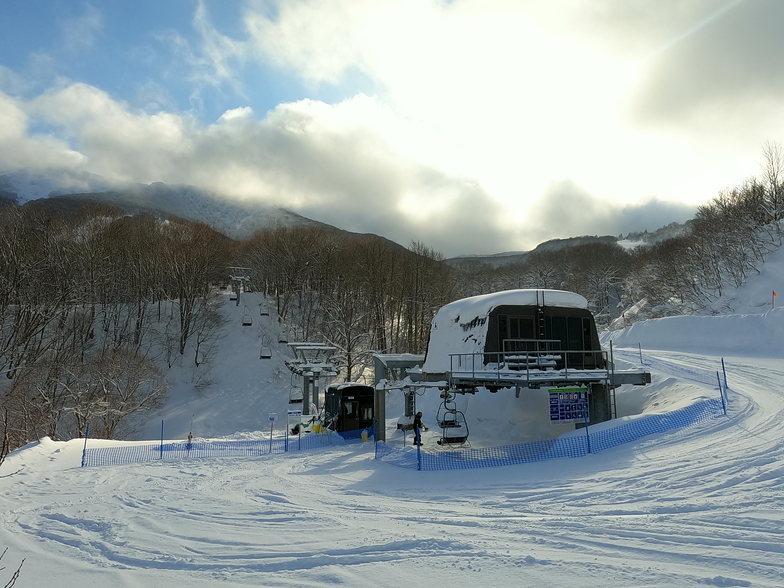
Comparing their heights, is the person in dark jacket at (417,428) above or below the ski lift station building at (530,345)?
below

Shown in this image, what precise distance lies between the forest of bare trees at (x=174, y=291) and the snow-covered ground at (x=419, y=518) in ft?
62.4

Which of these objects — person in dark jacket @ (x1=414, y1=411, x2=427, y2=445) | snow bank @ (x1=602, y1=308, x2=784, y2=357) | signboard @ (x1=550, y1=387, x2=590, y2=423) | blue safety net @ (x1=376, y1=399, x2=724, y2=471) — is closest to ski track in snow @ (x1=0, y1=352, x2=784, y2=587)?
blue safety net @ (x1=376, y1=399, x2=724, y2=471)

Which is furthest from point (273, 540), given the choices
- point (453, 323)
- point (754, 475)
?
point (453, 323)

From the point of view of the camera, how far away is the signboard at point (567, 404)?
730 inches

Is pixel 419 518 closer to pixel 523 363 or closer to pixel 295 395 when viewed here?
pixel 523 363

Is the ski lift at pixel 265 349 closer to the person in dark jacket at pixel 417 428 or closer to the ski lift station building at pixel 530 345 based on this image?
the ski lift station building at pixel 530 345

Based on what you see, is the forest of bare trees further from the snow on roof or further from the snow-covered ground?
the snow on roof

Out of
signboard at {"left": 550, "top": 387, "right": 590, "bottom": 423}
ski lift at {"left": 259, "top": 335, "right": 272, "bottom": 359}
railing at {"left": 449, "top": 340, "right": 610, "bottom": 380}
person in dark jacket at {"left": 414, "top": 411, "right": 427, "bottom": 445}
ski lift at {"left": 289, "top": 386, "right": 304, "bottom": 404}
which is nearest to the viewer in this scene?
person in dark jacket at {"left": 414, "top": 411, "right": 427, "bottom": 445}

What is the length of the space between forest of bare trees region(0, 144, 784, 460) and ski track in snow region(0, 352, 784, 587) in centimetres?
2431

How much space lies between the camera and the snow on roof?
22.4 meters

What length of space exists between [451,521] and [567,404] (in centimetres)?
1107

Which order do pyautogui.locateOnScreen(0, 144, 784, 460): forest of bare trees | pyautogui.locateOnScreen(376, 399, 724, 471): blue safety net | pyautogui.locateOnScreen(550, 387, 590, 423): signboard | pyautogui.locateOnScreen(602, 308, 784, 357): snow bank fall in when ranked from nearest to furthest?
pyautogui.locateOnScreen(376, 399, 724, 471): blue safety net < pyautogui.locateOnScreen(550, 387, 590, 423): signboard < pyautogui.locateOnScreen(602, 308, 784, 357): snow bank < pyautogui.locateOnScreen(0, 144, 784, 460): forest of bare trees

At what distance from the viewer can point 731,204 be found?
65.9 meters

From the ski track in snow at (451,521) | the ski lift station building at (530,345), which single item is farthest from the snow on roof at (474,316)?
the ski track in snow at (451,521)
